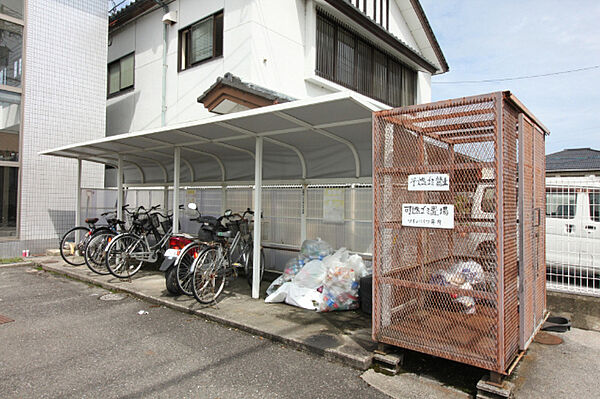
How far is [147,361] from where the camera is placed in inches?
136

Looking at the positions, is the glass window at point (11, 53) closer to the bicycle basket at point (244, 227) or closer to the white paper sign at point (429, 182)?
the bicycle basket at point (244, 227)

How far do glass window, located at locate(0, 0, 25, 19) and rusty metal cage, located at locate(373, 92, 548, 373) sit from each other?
384 inches

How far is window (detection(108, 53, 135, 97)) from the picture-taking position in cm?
1095

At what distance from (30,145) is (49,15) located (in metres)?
3.28

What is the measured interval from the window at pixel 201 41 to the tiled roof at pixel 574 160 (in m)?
13.9

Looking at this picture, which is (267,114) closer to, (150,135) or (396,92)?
(150,135)

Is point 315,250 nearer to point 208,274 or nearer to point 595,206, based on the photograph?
point 208,274

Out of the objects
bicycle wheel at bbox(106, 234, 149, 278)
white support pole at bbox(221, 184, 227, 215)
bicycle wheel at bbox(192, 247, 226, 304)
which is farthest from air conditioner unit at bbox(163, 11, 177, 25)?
bicycle wheel at bbox(192, 247, 226, 304)

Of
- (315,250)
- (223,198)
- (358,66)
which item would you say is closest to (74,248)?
(223,198)

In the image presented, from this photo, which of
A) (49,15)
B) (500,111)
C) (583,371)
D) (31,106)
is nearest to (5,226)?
(31,106)

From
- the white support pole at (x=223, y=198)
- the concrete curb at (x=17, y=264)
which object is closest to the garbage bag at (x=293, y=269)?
the white support pole at (x=223, y=198)

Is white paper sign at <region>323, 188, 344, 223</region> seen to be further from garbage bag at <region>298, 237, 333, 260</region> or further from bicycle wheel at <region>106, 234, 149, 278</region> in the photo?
bicycle wheel at <region>106, 234, 149, 278</region>

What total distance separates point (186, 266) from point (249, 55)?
4433 mm

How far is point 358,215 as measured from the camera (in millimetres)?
5883
